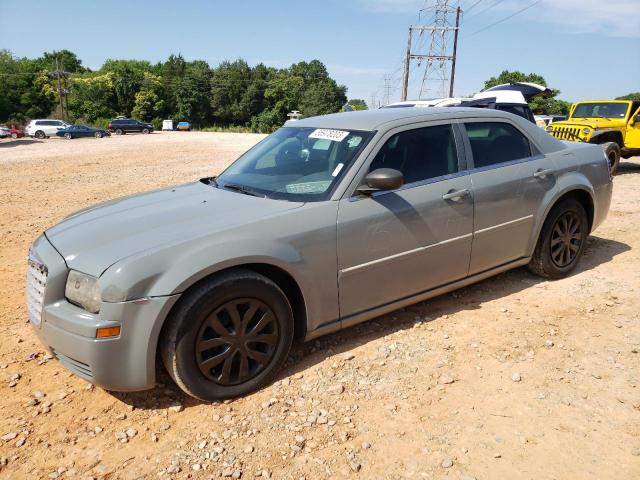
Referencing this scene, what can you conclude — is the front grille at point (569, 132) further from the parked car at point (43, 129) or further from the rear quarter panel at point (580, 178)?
the parked car at point (43, 129)

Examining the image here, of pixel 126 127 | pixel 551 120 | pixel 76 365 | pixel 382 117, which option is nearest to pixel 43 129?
pixel 126 127

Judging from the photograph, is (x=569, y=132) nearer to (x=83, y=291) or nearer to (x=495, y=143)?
(x=495, y=143)

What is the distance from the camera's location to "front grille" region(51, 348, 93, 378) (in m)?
2.68

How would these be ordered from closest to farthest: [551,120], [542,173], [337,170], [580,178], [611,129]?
[337,170] → [542,173] → [580,178] → [611,129] → [551,120]

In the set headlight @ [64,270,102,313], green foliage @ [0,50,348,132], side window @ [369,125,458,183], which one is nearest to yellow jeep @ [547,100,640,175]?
side window @ [369,125,458,183]

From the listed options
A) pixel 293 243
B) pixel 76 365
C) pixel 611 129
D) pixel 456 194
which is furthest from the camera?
pixel 611 129

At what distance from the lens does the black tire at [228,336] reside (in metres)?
2.71

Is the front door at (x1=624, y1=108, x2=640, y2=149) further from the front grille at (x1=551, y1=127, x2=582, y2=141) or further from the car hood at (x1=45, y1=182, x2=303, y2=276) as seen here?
the car hood at (x1=45, y1=182, x2=303, y2=276)

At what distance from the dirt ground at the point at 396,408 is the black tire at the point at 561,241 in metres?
0.33

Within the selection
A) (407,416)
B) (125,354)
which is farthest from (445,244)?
(125,354)

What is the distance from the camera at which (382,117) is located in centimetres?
381

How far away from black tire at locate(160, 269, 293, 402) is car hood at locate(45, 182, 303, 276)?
1.16ft

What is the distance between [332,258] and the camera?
317 cm

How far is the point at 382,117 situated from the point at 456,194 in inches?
31.7
